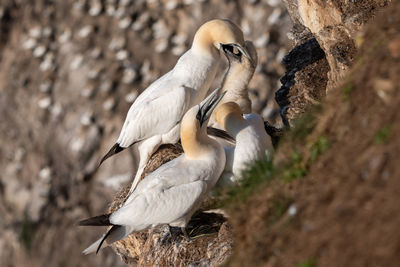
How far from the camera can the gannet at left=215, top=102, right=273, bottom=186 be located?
5.93m

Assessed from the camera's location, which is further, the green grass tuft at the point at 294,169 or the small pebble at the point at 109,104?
the small pebble at the point at 109,104

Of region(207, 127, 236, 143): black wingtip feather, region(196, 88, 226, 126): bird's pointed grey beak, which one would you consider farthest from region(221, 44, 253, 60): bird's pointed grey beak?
region(196, 88, 226, 126): bird's pointed grey beak

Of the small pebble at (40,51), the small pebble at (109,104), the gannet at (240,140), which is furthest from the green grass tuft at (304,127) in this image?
the small pebble at (40,51)

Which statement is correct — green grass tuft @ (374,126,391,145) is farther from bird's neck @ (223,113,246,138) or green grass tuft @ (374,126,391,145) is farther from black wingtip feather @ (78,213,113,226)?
bird's neck @ (223,113,246,138)

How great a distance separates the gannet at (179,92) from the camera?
283 inches

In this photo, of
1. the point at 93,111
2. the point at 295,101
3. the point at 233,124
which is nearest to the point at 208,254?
the point at 233,124

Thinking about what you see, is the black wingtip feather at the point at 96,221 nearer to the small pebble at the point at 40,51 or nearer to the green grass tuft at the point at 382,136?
the green grass tuft at the point at 382,136

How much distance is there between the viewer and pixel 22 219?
15.7m

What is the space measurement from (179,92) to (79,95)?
9405mm

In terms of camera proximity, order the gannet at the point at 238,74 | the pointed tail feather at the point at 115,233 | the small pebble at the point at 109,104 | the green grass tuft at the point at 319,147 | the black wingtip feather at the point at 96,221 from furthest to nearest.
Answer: the small pebble at the point at 109,104 → the gannet at the point at 238,74 → the pointed tail feather at the point at 115,233 → the black wingtip feather at the point at 96,221 → the green grass tuft at the point at 319,147

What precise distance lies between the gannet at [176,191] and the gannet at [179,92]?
1247 mm

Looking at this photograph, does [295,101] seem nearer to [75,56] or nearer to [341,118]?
[341,118]

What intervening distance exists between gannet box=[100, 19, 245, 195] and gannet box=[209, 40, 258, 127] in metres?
0.14

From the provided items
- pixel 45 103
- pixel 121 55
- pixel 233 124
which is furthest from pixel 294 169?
pixel 45 103
